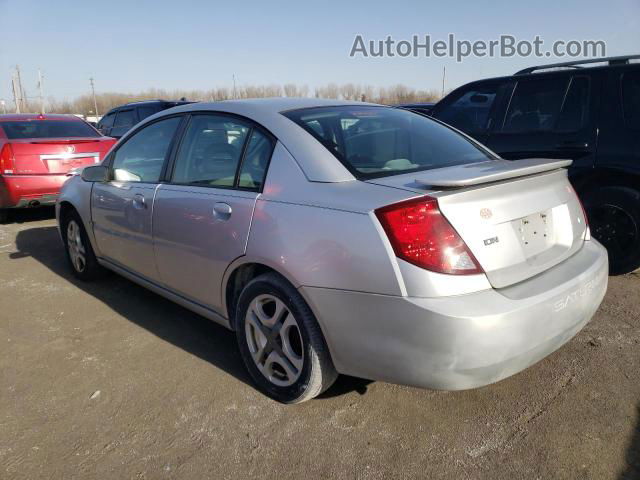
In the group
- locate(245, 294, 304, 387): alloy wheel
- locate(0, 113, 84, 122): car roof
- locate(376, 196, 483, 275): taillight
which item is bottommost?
locate(245, 294, 304, 387): alloy wheel

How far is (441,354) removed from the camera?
6.53 ft

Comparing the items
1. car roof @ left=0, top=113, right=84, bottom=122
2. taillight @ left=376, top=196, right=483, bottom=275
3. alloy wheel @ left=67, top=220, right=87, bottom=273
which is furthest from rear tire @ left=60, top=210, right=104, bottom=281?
car roof @ left=0, top=113, right=84, bottom=122

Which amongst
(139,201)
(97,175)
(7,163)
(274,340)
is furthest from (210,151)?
(7,163)

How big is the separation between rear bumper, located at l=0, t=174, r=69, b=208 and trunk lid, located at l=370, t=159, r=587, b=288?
5.85 metres

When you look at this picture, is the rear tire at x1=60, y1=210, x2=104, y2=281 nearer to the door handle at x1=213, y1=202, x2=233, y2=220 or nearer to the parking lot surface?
the parking lot surface

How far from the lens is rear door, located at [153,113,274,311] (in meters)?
2.69

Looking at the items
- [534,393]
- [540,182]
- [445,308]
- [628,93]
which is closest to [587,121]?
[628,93]

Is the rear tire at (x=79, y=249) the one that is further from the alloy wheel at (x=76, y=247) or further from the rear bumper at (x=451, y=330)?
the rear bumper at (x=451, y=330)

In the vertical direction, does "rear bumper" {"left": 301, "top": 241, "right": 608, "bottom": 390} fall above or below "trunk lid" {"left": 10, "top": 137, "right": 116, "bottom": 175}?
below

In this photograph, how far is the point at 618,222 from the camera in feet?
13.4

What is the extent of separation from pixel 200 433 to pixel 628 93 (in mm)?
3946

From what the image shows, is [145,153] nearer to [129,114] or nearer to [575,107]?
[575,107]

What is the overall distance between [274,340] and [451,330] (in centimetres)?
100

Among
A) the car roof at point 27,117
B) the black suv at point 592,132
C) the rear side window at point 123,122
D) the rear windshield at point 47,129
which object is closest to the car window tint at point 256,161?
the black suv at point 592,132
